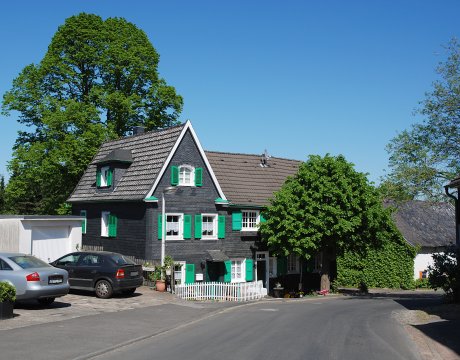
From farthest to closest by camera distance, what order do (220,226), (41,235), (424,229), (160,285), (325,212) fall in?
(424,229) → (220,226) → (325,212) → (41,235) → (160,285)

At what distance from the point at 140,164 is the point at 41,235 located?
7945 millimetres

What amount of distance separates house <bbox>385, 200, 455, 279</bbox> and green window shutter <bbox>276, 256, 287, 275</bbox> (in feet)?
38.1

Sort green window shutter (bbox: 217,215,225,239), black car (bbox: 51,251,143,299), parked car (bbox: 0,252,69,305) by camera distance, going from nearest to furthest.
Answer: parked car (bbox: 0,252,69,305)
black car (bbox: 51,251,143,299)
green window shutter (bbox: 217,215,225,239)

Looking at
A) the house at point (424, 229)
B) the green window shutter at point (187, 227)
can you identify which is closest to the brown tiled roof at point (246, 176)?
the green window shutter at point (187, 227)

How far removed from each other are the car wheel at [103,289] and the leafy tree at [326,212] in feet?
44.3

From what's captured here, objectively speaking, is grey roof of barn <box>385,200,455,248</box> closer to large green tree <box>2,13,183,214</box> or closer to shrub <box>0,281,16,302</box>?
large green tree <box>2,13,183,214</box>

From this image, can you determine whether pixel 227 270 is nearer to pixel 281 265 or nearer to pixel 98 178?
pixel 281 265

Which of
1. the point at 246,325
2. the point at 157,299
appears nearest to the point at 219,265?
the point at 157,299

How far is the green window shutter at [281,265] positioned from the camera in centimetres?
3822

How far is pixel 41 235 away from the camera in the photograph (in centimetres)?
2770

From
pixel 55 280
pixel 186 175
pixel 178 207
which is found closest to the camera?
pixel 55 280

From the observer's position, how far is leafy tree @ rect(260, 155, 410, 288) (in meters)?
32.9

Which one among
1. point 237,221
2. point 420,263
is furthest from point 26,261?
point 420,263

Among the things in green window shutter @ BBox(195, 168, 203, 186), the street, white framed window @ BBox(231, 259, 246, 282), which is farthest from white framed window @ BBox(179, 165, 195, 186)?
the street
